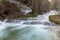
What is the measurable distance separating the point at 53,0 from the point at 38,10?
36.6ft

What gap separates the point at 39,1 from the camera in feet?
62.2

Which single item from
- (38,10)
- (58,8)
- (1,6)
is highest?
(1,6)

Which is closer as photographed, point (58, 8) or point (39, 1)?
point (39, 1)

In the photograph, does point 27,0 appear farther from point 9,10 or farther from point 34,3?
point 9,10

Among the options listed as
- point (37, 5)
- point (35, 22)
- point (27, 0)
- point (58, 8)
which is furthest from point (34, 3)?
point (58, 8)

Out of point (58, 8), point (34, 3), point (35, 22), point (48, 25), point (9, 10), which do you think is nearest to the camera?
point (48, 25)

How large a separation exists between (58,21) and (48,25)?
90 cm

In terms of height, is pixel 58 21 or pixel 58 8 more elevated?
pixel 58 21

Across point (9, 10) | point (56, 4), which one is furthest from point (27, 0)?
point (56, 4)

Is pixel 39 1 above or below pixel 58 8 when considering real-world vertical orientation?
above

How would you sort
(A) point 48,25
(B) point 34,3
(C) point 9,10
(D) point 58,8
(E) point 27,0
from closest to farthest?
(A) point 48,25, (C) point 9,10, (B) point 34,3, (E) point 27,0, (D) point 58,8

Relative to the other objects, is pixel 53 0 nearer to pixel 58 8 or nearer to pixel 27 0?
pixel 58 8

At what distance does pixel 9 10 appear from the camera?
16.2 metres

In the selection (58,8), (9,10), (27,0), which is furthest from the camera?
(58,8)
